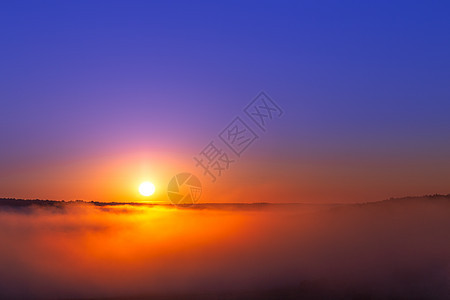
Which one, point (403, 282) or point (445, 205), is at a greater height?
point (445, 205)

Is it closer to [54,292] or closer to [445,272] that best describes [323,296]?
[445,272]

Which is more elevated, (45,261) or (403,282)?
(45,261)

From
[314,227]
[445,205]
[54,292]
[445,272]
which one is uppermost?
[314,227]

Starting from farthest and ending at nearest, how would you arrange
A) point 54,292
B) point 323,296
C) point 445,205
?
point 445,205
point 54,292
point 323,296

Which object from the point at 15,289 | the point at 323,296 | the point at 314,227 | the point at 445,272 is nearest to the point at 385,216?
the point at 314,227

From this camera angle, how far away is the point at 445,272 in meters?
104

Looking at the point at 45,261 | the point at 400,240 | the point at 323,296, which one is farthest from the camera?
the point at 45,261

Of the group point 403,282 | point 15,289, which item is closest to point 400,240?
point 403,282

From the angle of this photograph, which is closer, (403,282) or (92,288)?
(403,282)

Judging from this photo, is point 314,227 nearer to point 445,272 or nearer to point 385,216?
point 385,216

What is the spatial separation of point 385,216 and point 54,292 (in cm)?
12118

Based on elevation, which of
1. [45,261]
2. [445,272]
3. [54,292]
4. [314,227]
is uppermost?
[45,261]

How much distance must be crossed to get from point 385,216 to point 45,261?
135 m

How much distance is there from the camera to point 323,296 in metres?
98.4
